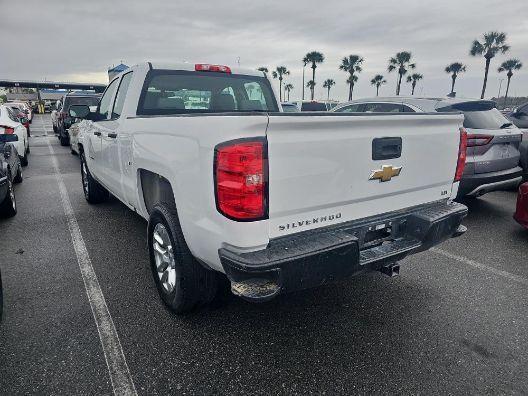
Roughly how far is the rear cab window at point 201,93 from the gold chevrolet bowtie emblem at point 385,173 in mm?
2039

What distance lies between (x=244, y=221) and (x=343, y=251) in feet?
2.05

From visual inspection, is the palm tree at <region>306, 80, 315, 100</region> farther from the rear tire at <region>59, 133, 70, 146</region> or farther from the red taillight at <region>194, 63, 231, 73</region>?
the red taillight at <region>194, 63, 231, 73</region>

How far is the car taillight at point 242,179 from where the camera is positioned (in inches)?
77.6

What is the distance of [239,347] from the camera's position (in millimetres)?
2535

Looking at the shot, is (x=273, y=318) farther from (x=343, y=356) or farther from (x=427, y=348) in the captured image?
(x=427, y=348)

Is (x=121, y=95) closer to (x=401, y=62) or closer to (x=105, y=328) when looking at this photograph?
(x=105, y=328)

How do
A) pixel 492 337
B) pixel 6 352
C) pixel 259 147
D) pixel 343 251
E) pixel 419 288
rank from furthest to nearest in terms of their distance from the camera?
pixel 419 288, pixel 492 337, pixel 6 352, pixel 343 251, pixel 259 147

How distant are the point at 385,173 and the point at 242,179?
3.64ft

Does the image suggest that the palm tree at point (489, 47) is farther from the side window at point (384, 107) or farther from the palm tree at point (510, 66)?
the side window at point (384, 107)

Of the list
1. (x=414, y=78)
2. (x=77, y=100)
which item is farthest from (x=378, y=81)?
(x=77, y=100)

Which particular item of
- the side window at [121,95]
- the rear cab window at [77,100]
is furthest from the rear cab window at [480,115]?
the rear cab window at [77,100]

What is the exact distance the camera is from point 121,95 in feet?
13.6

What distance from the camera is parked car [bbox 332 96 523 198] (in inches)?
200

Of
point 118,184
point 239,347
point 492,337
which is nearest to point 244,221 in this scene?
point 239,347
